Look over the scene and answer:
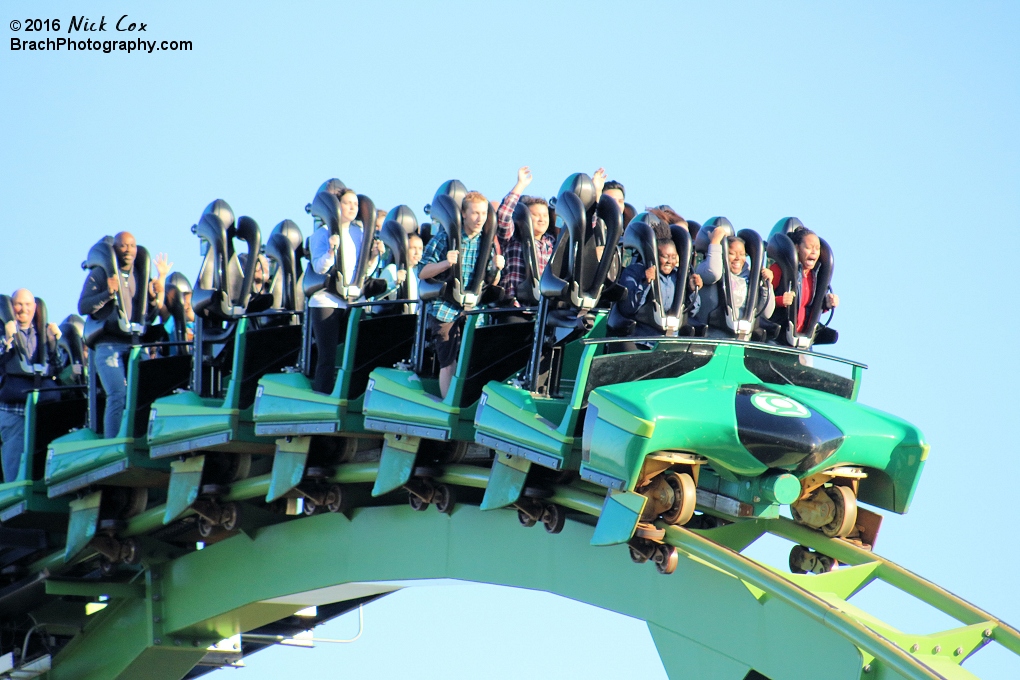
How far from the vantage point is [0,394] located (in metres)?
12.2

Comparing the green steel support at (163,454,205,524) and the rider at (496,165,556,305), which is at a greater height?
the rider at (496,165,556,305)

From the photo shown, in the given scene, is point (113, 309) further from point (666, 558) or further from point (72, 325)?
point (666, 558)

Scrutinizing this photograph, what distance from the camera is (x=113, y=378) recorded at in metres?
11.2

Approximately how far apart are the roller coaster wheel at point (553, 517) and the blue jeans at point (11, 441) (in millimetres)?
5084

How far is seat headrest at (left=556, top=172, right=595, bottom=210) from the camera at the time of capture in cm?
836

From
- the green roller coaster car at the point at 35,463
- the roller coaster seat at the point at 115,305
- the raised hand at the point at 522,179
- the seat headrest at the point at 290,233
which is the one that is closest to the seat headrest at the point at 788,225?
the raised hand at the point at 522,179

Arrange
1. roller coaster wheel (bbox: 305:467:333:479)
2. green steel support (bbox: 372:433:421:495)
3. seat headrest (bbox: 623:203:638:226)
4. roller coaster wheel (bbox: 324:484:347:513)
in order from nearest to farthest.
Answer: green steel support (bbox: 372:433:421:495) → seat headrest (bbox: 623:203:638:226) → roller coaster wheel (bbox: 305:467:333:479) → roller coaster wheel (bbox: 324:484:347:513)

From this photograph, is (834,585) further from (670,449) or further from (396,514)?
(396,514)

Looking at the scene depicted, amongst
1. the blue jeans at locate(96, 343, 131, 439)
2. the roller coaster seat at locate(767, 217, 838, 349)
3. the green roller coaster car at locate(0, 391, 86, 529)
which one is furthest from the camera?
the green roller coaster car at locate(0, 391, 86, 529)

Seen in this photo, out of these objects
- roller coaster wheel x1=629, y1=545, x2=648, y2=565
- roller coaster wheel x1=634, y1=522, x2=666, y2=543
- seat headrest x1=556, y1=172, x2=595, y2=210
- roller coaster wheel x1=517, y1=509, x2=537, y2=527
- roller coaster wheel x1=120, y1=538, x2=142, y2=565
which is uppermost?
seat headrest x1=556, y1=172, x2=595, y2=210

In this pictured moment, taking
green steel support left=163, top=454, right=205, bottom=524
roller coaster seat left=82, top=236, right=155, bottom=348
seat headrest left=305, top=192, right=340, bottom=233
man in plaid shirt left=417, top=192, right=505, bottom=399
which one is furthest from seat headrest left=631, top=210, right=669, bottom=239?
roller coaster seat left=82, top=236, right=155, bottom=348

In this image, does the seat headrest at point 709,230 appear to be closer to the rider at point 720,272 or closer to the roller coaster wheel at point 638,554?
the rider at point 720,272

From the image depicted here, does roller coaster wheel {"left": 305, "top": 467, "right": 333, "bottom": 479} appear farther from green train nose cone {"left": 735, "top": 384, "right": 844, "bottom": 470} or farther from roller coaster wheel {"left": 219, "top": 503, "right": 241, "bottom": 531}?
green train nose cone {"left": 735, "top": 384, "right": 844, "bottom": 470}

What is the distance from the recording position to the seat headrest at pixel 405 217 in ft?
33.5
